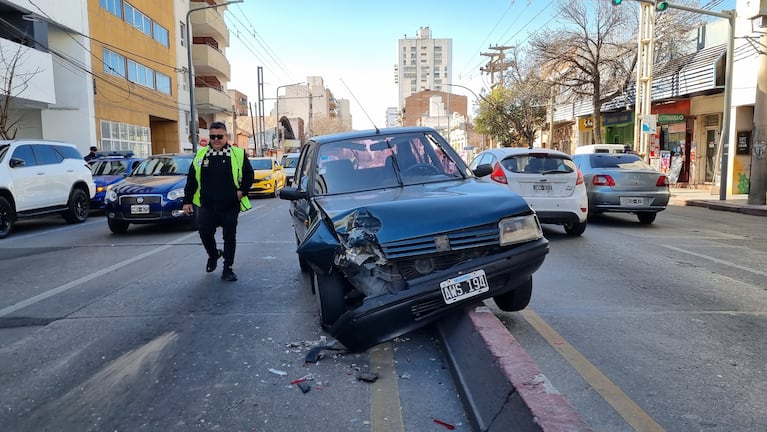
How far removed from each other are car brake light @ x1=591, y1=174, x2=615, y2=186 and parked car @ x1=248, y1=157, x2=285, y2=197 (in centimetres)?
1231

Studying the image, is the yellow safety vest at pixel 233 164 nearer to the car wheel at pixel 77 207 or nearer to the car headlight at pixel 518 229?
the car headlight at pixel 518 229

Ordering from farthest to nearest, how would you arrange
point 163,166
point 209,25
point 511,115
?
point 511,115 < point 209,25 < point 163,166

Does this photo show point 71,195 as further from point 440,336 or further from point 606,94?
point 606,94

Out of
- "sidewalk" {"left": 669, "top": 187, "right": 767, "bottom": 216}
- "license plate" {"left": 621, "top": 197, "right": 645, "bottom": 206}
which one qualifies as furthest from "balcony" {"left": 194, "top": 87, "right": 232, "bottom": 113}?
"license plate" {"left": 621, "top": 197, "right": 645, "bottom": 206}

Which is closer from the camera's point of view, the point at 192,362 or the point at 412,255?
the point at 412,255

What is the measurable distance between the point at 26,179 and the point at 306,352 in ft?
33.5

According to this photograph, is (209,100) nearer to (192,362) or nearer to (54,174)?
(54,174)

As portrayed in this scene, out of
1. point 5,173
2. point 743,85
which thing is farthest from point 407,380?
point 743,85

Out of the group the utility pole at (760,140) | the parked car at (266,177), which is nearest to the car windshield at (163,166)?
the parked car at (266,177)

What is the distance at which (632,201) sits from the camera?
11.0 metres

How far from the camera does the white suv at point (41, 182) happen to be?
10.8m

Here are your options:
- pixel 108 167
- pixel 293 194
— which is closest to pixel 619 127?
pixel 108 167

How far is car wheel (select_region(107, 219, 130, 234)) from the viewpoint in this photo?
1061 centimetres

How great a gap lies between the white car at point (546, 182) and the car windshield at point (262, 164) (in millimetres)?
14229
